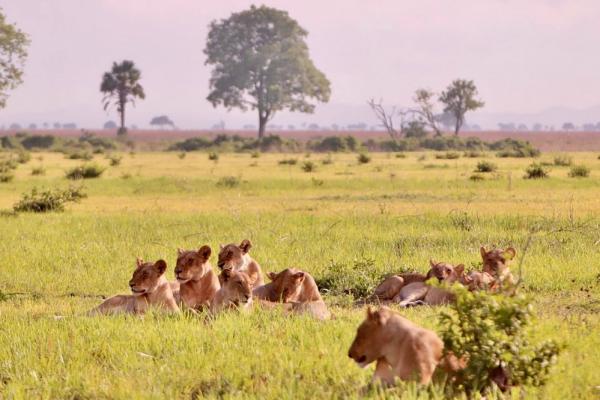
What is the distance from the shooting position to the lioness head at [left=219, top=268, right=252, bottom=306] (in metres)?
9.09

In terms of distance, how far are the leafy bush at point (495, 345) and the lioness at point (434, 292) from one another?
3.98 m

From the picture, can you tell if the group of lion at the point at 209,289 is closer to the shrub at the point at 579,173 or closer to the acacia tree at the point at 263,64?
the shrub at the point at 579,173

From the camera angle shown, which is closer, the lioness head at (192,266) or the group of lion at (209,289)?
the group of lion at (209,289)

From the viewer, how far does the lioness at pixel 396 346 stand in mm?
5852

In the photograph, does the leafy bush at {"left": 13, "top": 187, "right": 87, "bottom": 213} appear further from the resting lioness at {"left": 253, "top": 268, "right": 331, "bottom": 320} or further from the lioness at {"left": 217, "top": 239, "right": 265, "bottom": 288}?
the resting lioness at {"left": 253, "top": 268, "right": 331, "bottom": 320}

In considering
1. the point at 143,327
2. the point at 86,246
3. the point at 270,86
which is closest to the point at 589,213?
the point at 86,246

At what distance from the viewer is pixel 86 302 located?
36.2 ft

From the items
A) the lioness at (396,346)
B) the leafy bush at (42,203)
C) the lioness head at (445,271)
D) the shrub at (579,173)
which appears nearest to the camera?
the lioness at (396,346)

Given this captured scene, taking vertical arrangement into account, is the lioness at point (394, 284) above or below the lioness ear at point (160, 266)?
below

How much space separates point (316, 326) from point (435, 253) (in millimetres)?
5904

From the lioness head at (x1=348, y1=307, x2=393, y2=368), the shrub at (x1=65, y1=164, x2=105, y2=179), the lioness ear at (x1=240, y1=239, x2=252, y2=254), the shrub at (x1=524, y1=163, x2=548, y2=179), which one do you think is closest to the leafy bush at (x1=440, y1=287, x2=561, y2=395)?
the lioness head at (x1=348, y1=307, x2=393, y2=368)

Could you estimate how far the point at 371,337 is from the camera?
5.93 m

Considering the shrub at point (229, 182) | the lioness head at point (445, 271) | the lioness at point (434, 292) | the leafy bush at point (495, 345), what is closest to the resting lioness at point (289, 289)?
the lioness at point (434, 292)

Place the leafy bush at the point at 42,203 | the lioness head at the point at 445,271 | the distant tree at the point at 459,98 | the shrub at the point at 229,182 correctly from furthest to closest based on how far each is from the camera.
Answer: the distant tree at the point at 459,98 < the shrub at the point at 229,182 < the leafy bush at the point at 42,203 < the lioness head at the point at 445,271
